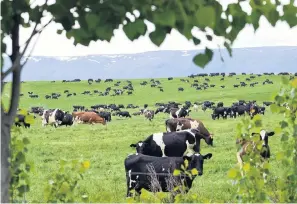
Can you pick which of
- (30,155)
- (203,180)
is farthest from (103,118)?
(203,180)

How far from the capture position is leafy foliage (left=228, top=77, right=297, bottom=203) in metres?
5.11

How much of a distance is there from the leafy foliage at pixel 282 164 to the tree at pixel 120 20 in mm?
1855

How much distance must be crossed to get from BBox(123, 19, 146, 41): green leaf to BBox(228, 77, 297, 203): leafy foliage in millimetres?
2208

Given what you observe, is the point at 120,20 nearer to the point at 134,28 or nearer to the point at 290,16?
the point at 134,28

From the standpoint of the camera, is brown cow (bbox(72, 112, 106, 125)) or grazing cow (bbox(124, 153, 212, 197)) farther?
brown cow (bbox(72, 112, 106, 125))

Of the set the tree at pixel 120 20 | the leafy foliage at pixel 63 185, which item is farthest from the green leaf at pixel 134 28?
the leafy foliage at pixel 63 185

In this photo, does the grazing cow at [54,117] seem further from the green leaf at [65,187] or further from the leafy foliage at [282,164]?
the green leaf at [65,187]

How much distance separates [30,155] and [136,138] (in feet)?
21.5

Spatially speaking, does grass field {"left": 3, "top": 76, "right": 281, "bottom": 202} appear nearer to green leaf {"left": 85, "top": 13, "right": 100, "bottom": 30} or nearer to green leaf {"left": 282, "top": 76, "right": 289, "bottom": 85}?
green leaf {"left": 282, "top": 76, "right": 289, "bottom": 85}

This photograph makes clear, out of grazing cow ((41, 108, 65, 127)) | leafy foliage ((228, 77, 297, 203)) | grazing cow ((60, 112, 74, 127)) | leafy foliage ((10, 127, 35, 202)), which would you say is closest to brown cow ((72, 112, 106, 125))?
grazing cow ((60, 112, 74, 127))

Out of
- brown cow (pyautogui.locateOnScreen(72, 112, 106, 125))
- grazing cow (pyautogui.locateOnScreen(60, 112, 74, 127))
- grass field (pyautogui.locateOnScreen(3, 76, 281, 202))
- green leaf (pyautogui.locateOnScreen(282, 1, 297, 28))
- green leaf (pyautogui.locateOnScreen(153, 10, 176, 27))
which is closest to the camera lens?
green leaf (pyautogui.locateOnScreen(153, 10, 176, 27))

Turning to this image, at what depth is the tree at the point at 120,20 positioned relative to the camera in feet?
10.5

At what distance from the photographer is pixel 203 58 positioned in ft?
10.4

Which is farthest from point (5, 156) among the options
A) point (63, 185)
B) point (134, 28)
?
point (63, 185)
